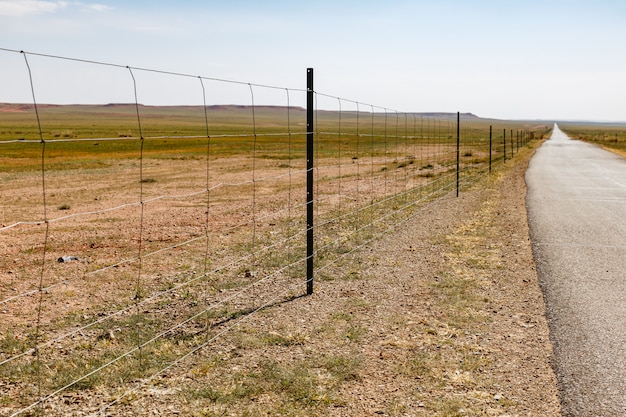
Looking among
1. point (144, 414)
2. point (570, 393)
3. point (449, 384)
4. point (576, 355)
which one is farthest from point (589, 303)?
point (144, 414)

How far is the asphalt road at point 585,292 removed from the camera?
4412mm

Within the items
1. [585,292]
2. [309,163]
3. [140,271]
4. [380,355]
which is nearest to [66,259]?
[140,271]

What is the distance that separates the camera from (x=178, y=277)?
772 centimetres

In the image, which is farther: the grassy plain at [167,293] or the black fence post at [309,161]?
the black fence post at [309,161]

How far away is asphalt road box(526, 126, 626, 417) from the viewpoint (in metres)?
4.41

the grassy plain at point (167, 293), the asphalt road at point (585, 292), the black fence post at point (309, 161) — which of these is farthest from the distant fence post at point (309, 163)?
the asphalt road at point (585, 292)

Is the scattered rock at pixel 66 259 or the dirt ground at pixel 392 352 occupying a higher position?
the scattered rock at pixel 66 259

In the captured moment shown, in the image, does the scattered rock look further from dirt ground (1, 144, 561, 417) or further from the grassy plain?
dirt ground (1, 144, 561, 417)

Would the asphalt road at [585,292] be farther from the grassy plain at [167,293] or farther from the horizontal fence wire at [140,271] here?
the horizontal fence wire at [140,271]

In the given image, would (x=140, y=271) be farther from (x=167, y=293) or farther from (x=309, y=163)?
(x=309, y=163)

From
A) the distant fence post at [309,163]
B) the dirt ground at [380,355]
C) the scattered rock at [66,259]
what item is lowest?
the dirt ground at [380,355]

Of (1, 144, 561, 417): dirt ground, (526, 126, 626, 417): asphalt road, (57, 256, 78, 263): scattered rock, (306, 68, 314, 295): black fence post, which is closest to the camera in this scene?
(1, 144, 561, 417): dirt ground

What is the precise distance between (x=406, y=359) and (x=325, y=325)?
1132 mm

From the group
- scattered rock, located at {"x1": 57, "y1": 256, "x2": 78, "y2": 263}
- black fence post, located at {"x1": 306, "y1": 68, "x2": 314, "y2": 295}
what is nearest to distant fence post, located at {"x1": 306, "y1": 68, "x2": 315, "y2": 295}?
black fence post, located at {"x1": 306, "y1": 68, "x2": 314, "y2": 295}
